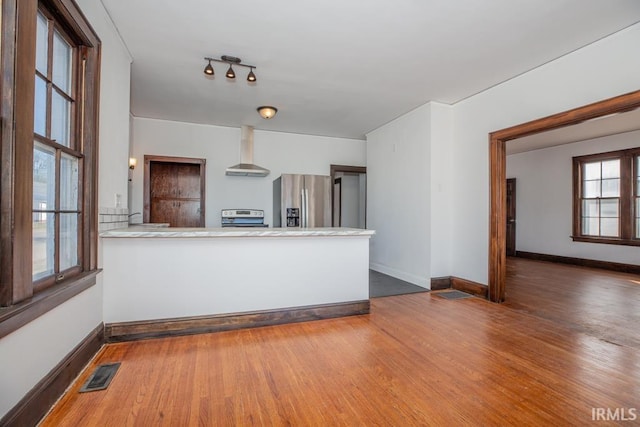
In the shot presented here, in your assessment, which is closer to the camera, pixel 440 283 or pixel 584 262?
pixel 440 283

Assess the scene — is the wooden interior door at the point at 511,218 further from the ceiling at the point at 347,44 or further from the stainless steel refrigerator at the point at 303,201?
the stainless steel refrigerator at the point at 303,201

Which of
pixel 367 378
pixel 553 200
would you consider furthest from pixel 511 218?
pixel 367 378

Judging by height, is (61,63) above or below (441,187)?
above

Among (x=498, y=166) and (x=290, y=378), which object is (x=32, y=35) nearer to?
(x=290, y=378)

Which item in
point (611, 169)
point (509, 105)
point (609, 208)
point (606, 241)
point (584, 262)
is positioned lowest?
point (584, 262)

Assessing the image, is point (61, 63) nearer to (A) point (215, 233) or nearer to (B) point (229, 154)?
(A) point (215, 233)

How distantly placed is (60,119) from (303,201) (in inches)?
148

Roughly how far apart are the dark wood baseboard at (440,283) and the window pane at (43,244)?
4.11 metres

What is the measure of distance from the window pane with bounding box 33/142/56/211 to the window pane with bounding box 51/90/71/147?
0.15m

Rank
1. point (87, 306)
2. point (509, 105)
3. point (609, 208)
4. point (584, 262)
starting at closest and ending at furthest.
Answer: point (87, 306) < point (509, 105) < point (609, 208) < point (584, 262)

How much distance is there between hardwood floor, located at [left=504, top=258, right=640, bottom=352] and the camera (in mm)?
2905

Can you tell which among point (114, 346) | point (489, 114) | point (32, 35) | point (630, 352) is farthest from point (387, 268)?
point (32, 35)

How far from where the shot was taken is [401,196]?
16.3 feet

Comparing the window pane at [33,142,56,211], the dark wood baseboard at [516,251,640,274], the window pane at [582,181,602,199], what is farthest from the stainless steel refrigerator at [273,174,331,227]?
the window pane at [582,181,602,199]
